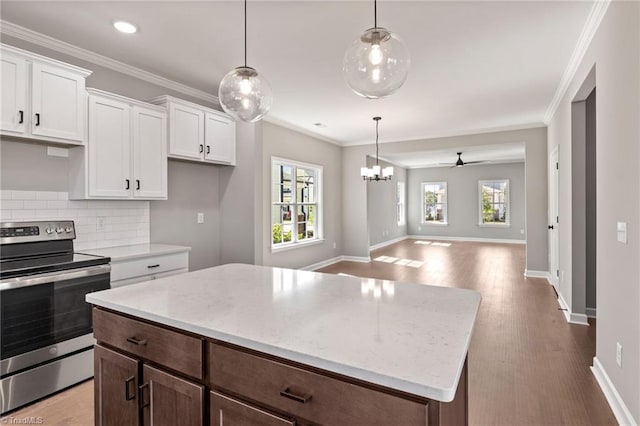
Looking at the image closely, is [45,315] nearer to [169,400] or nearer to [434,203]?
[169,400]

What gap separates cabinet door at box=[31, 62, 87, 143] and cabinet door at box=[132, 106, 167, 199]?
480 millimetres

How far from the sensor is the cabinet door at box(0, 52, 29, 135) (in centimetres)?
236

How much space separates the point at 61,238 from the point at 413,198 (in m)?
11.3

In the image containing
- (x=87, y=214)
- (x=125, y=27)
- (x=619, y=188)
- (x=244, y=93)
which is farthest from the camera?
(x=87, y=214)

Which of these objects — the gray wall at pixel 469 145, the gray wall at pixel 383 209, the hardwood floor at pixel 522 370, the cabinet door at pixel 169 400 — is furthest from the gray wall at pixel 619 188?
the gray wall at pixel 383 209

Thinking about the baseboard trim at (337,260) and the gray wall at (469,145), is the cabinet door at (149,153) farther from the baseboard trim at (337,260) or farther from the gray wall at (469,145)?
the gray wall at (469,145)

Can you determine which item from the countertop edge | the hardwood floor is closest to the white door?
the hardwood floor

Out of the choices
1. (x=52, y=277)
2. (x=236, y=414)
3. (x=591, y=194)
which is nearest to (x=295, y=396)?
(x=236, y=414)

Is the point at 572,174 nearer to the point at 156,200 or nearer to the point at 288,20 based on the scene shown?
the point at 288,20

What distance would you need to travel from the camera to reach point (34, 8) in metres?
2.44

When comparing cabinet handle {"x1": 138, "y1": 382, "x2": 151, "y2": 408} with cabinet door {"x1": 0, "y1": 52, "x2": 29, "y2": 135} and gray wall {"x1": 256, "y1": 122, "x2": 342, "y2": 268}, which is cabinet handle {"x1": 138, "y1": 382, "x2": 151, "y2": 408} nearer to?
cabinet door {"x1": 0, "y1": 52, "x2": 29, "y2": 135}

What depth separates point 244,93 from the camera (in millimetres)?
1938

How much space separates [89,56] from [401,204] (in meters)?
10.4

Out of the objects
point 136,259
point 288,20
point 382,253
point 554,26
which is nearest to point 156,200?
point 136,259
